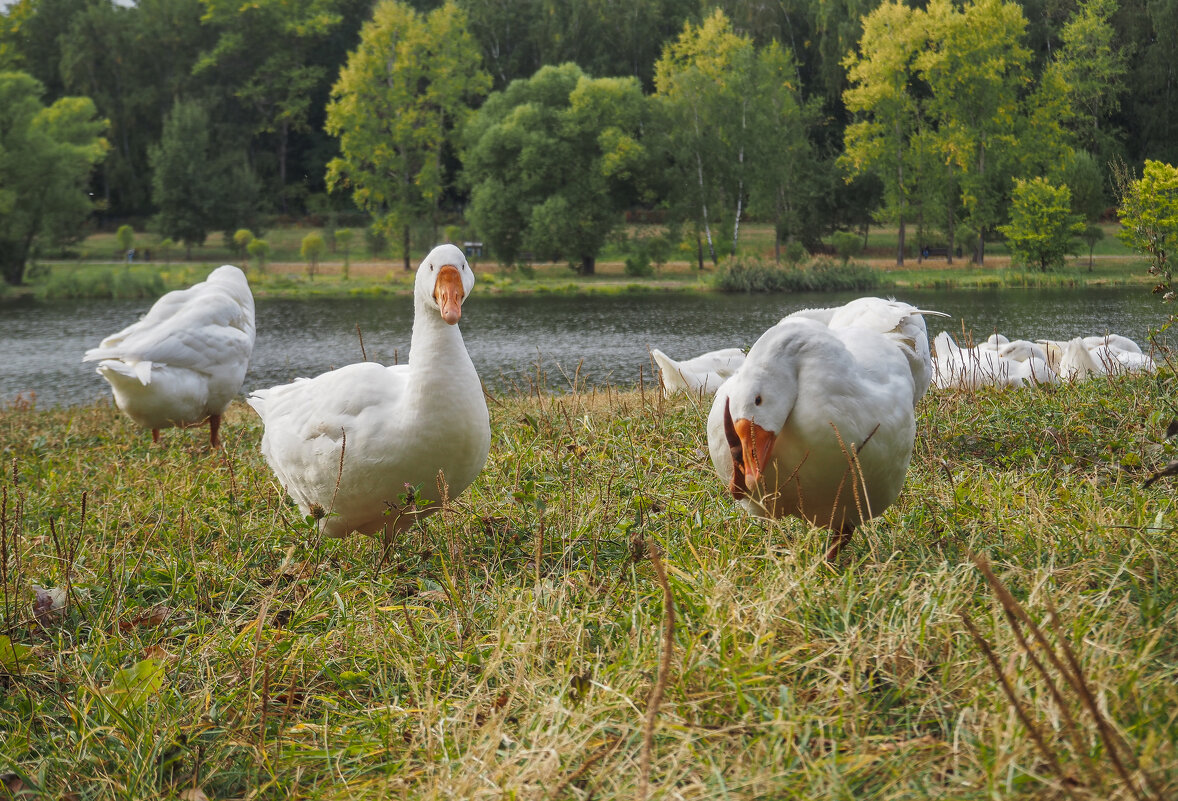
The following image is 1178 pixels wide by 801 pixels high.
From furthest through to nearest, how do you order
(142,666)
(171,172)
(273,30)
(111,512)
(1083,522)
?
1. (273,30)
2. (171,172)
3. (111,512)
4. (1083,522)
5. (142,666)

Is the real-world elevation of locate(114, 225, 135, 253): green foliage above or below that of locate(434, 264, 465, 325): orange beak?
above

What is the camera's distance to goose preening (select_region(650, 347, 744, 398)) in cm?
877

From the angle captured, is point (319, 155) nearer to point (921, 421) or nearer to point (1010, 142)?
point (1010, 142)

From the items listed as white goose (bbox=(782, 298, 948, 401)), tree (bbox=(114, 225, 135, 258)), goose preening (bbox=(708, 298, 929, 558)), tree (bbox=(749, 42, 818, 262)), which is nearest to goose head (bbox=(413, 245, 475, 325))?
goose preening (bbox=(708, 298, 929, 558))

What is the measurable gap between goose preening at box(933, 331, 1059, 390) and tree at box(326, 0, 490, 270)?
1488 inches

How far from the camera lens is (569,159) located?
→ 4066cm

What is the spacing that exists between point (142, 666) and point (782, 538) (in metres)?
2.31

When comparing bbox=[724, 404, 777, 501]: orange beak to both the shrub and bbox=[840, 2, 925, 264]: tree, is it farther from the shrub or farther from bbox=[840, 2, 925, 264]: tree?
bbox=[840, 2, 925, 264]: tree

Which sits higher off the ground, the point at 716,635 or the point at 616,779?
the point at 716,635

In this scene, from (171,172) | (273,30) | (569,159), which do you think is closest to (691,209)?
(569,159)

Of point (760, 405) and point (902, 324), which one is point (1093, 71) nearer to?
point (902, 324)

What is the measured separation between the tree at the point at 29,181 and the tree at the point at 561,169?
17.6m

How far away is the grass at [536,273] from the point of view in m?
32.1

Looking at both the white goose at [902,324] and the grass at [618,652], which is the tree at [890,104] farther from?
the grass at [618,652]
